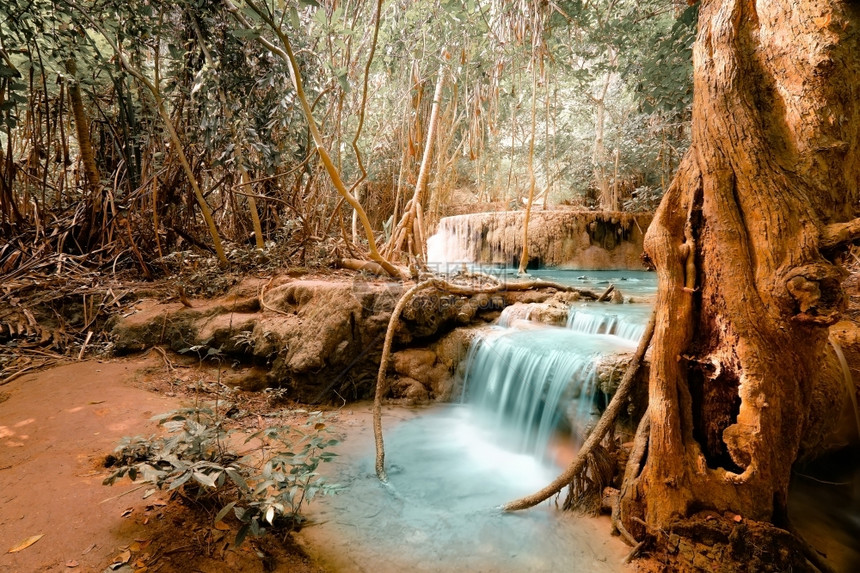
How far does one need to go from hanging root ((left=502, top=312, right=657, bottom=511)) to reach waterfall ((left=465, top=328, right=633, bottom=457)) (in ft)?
2.28

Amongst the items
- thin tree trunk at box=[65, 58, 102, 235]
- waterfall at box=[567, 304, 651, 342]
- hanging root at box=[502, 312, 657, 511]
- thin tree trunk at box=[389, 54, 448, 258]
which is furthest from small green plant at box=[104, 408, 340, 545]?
thin tree trunk at box=[389, 54, 448, 258]

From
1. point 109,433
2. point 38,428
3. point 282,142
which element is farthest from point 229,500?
point 282,142

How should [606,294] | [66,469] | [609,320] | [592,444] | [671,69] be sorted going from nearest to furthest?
1. [66,469]
2. [592,444]
3. [609,320]
4. [671,69]
5. [606,294]

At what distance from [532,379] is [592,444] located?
1392 millimetres

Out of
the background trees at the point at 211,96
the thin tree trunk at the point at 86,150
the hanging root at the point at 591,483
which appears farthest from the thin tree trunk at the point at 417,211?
the hanging root at the point at 591,483

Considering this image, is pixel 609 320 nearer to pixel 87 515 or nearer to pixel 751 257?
pixel 751 257

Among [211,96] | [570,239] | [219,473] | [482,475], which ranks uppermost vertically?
[211,96]

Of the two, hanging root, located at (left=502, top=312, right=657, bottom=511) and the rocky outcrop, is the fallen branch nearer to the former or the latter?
the rocky outcrop

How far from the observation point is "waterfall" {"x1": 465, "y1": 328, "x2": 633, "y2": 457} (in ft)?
11.3

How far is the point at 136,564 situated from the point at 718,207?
320cm

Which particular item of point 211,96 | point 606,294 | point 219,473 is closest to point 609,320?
point 606,294

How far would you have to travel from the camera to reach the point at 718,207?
198 centimetres

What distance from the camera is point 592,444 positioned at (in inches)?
98.3

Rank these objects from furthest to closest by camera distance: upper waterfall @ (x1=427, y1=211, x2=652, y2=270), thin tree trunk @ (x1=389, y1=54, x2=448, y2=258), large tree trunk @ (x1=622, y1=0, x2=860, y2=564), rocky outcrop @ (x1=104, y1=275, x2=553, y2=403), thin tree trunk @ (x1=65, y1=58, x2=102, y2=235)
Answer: upper waterfall @ (x1=427, y1=211, x2=652, y2=270), thin tree trunk @ (x1=389, y1=54, x2=448, y2=258), thin tree trunk @ (x1=65, y1=58, x2=102, y2=235), rocky outcrop @ (x1=104, y1=275, x2=553, y2=403), large tree trunk @ (x1=622, y1=0, x2=860, y2=564)
